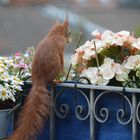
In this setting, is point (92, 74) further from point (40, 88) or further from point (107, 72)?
point (40, 88)

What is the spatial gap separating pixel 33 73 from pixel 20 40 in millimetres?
12868

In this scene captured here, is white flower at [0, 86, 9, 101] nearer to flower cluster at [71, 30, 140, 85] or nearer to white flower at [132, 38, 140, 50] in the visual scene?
flower cluster at [71, 30, 140, 85]

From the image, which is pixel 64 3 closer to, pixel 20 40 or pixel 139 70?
pixel 20 40

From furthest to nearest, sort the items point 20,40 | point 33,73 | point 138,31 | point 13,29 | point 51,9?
point 51,9
point 13,29
point 20,40
point 138,31
point 33,73

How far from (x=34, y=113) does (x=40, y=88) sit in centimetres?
11

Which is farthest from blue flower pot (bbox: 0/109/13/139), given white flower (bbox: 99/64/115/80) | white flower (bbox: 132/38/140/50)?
white flower (bbox: 132/38/140/50)

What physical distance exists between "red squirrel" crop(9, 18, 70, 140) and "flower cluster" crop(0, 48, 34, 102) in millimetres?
97

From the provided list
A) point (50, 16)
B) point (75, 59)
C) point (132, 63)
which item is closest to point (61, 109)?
point (75, 59)

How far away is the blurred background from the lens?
48.6ft

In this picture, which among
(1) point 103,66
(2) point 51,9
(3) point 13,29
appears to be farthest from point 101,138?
(2) point 51,9

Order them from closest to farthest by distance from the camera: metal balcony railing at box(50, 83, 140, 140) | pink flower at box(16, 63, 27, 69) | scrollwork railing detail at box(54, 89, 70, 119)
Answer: metal balcony railing at box(50, 83, 140, 140)
scrollwork railing detail at box(54, 89, 70, 119)
pink flower at box(16, 63, 27, 69)

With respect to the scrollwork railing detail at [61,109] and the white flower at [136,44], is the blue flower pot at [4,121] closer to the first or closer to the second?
the scrollwork railing detail at [61,109]

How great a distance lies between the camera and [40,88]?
7.48 feet

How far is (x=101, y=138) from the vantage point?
2193 mm
